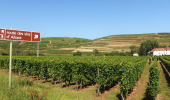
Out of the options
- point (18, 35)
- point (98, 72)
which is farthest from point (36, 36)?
point (98, 72)

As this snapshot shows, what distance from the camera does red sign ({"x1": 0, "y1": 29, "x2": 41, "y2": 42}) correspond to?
9498 mm

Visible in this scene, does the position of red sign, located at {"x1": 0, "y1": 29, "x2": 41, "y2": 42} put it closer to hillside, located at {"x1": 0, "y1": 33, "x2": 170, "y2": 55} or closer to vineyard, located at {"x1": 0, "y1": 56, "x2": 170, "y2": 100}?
vineyard, located at {"x1": 0, "y1": 56, "x2": 170, "y2": 100}

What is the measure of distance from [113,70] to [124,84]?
4242 mm

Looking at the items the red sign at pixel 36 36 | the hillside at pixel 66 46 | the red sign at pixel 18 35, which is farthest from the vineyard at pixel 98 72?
the hillside at pixel 66 46

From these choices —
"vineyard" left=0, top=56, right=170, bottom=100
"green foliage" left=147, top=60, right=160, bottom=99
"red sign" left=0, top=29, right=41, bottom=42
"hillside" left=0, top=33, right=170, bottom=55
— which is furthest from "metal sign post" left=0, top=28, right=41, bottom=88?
"hillside" left=0, top=33, right=170, bottom=55

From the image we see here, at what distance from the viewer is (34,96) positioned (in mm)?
6977

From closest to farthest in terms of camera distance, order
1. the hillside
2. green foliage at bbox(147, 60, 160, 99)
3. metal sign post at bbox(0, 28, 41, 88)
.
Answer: green foliage at bbox(147, 60, 160, 99) → metal sign post at bbox(0, 28, 41, 88) → the hillside

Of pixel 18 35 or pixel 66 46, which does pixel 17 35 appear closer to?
pixel 18 35

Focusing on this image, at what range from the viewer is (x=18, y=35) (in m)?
10.2

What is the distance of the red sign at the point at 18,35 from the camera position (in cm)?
950

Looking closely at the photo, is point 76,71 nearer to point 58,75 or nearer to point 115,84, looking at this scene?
point 58,75

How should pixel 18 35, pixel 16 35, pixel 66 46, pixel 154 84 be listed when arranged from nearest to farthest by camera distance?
pixel 154 84 < pixel 16 35 < pixel 18 35 < pixel 66 46

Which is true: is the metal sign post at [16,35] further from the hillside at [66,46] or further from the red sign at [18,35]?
the hillside at [66,46]

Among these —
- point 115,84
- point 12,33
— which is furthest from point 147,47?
point 12,33
